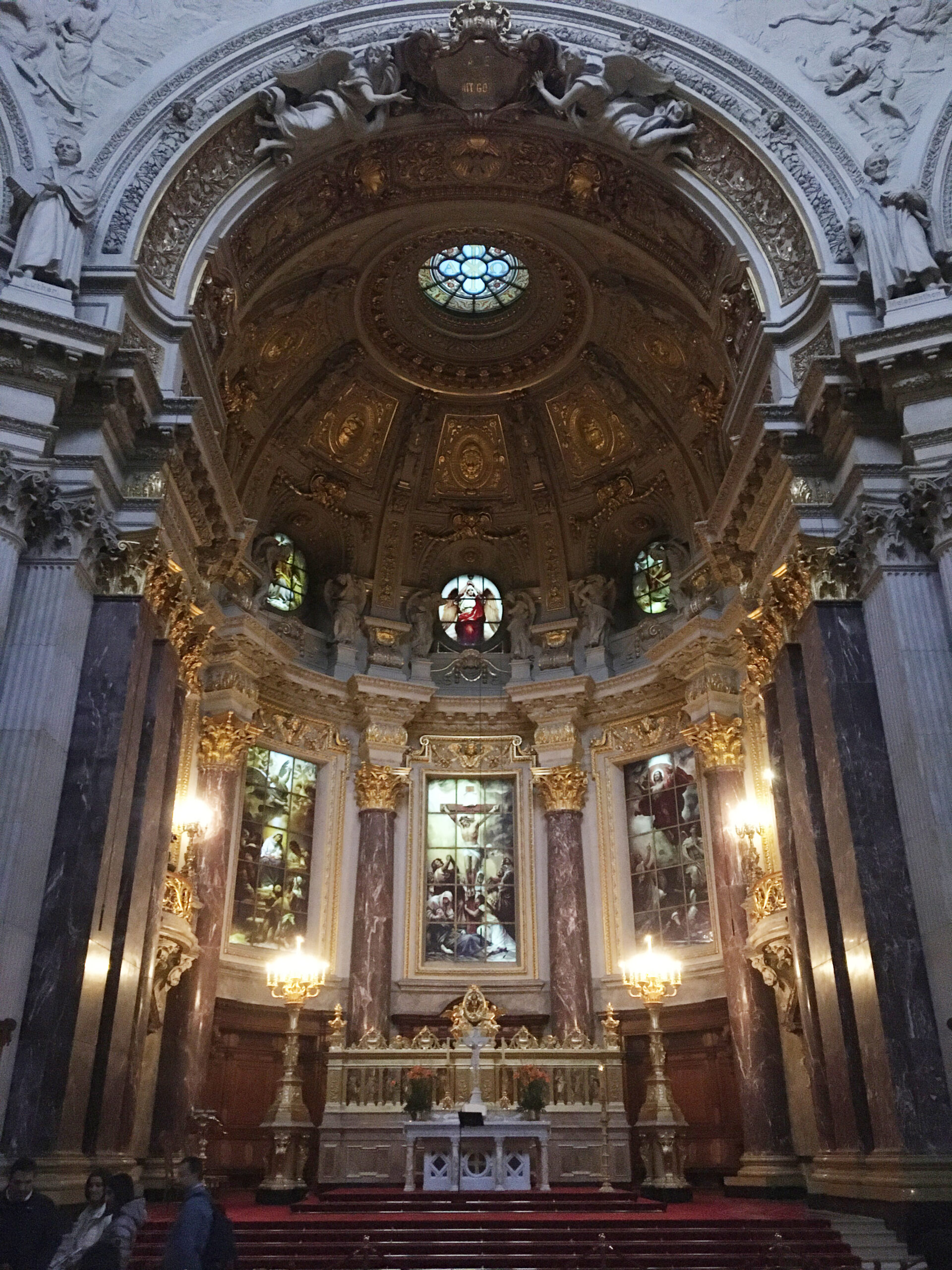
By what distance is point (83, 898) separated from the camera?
10.8 metres

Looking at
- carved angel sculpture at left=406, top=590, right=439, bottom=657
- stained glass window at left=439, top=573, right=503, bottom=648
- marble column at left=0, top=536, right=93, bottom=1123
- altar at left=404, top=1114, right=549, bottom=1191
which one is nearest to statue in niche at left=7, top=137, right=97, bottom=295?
marble column at left=0, top=536, right=93, bottom=1123

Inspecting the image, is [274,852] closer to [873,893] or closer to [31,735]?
[31,735]

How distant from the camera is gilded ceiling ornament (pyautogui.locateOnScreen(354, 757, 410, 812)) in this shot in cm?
2042

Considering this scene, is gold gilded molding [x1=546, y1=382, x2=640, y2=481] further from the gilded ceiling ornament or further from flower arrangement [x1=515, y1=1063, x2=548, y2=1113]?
flower arrangement [x1=515, y1=1063, x2=548, y2=1113]

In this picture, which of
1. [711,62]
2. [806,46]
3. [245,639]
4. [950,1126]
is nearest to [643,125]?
[711,62]

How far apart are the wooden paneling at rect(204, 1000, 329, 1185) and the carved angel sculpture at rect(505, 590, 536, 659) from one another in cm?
817

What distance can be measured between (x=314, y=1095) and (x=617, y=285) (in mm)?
14772

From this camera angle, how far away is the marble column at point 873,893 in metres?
10.0

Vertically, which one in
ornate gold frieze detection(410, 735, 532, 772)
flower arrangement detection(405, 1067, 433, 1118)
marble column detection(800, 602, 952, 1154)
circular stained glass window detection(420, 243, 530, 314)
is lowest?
flower arrangement detection(405, 1067, 433, 1118)

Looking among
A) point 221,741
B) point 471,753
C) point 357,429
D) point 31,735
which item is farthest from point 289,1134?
point 357,429

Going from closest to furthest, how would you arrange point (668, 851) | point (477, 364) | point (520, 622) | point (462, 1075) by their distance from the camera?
1. point (462, 1075)
2. point (668, 851)
3. point (477, 364)
4. point (520, 622)

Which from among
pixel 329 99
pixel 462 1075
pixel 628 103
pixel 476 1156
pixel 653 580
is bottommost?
pixel 476 1156

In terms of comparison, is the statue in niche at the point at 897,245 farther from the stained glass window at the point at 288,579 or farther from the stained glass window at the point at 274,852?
the stained glass window at the point at 274,852

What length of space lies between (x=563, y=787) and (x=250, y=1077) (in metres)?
7.48
